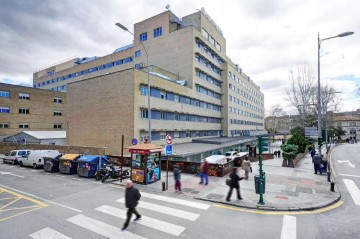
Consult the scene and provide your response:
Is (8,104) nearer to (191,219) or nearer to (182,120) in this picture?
(182,120)

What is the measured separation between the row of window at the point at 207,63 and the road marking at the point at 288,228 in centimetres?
3413

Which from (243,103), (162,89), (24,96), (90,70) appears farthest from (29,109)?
(243,103)

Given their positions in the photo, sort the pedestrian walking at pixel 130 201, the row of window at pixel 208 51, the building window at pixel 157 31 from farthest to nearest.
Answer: the row of window at pixel 208 51 < the building window at pixel 157 31 < the pedestrian walking at pixel 130 201

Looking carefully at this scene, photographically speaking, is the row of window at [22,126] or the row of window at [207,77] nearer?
the row of window at [207,77]

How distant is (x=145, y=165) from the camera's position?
13500 millimetres

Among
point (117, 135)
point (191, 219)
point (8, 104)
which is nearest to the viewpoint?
point (191, 219)

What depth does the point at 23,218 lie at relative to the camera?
831 cm

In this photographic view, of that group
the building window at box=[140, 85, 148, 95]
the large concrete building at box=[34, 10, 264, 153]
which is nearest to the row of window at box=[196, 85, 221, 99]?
the large concrete building at box=[34, 10, 264, 153]

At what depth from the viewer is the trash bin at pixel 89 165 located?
1570cm

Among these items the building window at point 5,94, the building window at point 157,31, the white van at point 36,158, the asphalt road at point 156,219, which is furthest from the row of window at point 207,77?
the building window at point 5,94

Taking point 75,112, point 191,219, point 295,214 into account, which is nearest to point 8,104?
point 75,112

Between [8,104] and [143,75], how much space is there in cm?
3217

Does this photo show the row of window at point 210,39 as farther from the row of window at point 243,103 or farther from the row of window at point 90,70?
the row of window at point 90,70

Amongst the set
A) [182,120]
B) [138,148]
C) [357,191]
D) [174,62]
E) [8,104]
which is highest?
[174,62]
